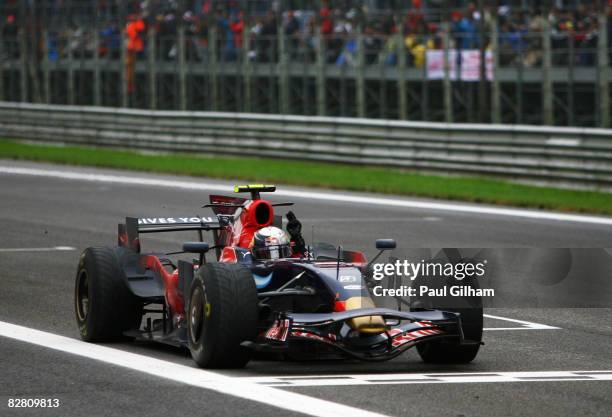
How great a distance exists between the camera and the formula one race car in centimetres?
966

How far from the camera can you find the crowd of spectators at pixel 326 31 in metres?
28.0

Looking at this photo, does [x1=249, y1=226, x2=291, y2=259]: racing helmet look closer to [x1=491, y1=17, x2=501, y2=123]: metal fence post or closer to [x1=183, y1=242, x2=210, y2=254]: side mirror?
[x1=183, y1=242, x2=210, y2=254]: side mirror

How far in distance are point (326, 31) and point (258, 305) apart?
79.2 ft

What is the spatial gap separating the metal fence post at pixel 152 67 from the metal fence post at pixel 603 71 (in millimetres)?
15439

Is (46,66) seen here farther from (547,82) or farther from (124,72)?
(547,82)

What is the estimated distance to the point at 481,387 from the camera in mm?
9430

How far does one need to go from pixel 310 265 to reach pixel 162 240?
31.2 ft

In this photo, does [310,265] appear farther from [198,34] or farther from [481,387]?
[198,34]

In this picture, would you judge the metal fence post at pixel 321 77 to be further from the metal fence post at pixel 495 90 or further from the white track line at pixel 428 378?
the white track line at pixel 428 378

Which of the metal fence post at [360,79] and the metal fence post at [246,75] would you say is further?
the metal fence post at [246,75]

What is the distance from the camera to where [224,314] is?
9.60 metres

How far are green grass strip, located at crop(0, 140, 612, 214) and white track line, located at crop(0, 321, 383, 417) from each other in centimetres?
1356

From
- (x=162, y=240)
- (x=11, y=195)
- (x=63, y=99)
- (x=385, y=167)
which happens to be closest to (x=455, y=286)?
(x=162, y=240)

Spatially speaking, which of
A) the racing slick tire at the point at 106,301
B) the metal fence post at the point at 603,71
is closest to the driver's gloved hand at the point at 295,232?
the racing slick tire at the point at 106,301
